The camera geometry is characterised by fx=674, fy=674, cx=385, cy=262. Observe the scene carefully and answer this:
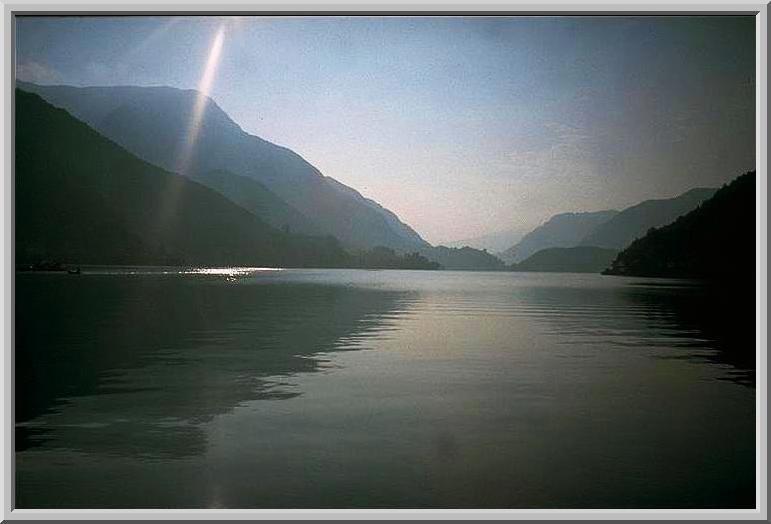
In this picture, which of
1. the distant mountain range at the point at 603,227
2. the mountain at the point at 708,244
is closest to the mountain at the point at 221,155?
the distant mountain range at the point at 603,227

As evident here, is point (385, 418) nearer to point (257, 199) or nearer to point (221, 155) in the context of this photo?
point (221, 155)

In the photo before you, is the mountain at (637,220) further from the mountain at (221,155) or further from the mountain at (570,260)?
the mountain at (221,155)

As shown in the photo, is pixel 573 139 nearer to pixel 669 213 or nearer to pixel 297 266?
pixel 669 213

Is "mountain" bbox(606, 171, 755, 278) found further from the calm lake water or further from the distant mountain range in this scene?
the calm lake water

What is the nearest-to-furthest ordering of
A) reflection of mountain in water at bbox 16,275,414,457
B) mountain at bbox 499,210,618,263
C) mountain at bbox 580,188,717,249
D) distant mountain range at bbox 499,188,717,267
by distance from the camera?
reflection of mountain in water at bbox 16,275,414,457, mountain at bbox 580,188,717,249, distant mountain range at bbox 499,188,717,267, mountain at bbox 499,210,618,263

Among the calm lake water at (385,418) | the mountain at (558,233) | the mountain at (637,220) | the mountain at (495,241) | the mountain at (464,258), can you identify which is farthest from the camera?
the mountain at (464,258)

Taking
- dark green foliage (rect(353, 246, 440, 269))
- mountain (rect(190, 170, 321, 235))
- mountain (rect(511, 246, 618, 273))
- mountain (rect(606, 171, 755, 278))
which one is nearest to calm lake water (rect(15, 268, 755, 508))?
mountain (rect(606, 171, 755, 278))

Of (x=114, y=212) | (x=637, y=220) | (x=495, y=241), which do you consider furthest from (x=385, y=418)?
(x=114, y=212)

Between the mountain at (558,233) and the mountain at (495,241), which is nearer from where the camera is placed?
the mountain at (558,233)
